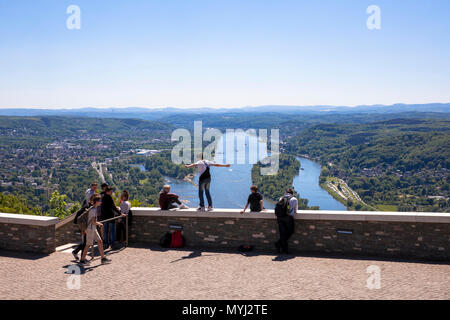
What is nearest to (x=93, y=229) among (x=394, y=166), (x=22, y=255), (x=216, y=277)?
(x=22, y=255)

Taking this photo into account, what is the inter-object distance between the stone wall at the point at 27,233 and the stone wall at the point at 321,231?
210 centimetres

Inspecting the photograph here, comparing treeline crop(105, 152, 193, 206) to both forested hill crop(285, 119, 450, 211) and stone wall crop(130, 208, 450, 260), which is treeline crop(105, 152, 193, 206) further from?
stone wall crop(130, 208, 450, 260)

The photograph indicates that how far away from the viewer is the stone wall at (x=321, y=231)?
8.97m

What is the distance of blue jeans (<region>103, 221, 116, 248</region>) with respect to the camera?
9.95 metres

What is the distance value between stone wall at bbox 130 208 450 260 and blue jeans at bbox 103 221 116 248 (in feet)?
2.29

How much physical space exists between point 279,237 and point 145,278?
3595 mm

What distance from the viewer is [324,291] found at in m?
6.89

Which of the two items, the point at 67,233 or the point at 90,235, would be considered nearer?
the point at 90,235

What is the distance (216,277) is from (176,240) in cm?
260

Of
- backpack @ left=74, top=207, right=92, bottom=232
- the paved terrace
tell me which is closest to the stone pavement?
the paved terrace

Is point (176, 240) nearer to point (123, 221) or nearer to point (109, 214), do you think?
point (123, 221)

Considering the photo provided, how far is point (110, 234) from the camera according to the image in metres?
10.1

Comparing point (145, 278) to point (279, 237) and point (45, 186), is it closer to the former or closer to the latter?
point (279, 237)
